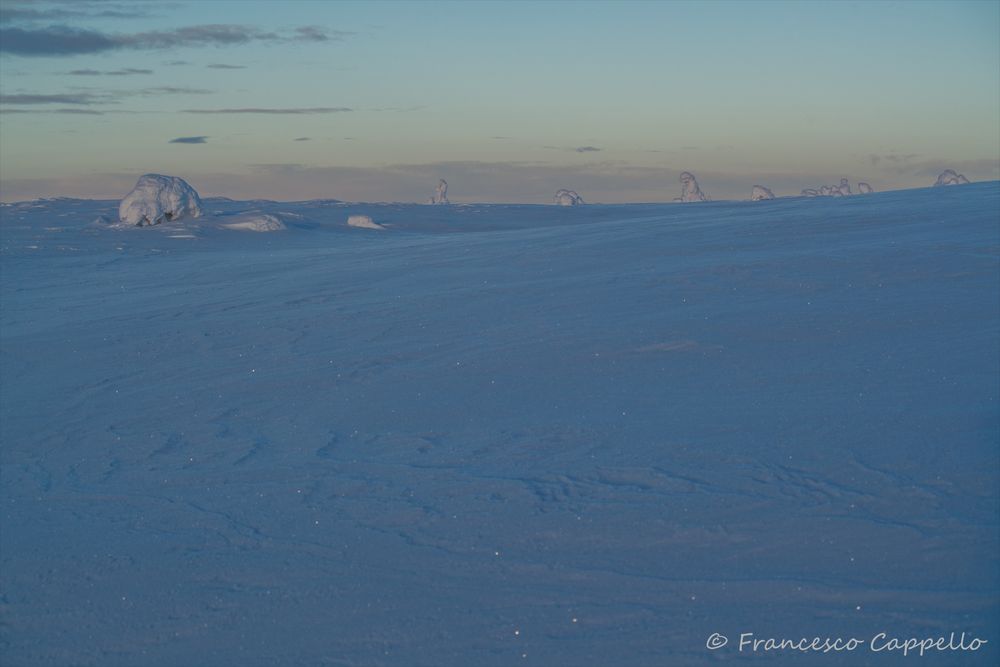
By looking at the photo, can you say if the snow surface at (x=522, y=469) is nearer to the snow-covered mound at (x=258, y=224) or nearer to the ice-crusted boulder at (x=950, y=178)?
the snow-covered mound at (x=258, y=224)

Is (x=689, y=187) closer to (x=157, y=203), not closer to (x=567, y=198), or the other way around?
(x=567, y=198)

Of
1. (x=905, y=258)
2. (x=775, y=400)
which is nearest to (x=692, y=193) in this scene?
(x=905, y=258)

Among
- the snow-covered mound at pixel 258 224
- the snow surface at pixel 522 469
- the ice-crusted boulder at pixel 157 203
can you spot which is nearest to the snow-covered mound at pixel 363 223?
the snow-covered mound at pixel 258 224

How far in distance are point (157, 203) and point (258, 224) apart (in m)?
2.69

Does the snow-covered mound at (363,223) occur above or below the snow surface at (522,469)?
above

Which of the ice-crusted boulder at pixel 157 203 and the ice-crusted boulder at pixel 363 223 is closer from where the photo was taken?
the ice-crusted boulder at pixel 157 203

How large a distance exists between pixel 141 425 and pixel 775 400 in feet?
12.0

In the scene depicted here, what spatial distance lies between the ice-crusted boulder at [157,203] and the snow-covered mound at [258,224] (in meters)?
1.35

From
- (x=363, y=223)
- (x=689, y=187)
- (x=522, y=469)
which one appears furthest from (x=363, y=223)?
(x=689, y=187)

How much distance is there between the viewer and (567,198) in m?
39.9

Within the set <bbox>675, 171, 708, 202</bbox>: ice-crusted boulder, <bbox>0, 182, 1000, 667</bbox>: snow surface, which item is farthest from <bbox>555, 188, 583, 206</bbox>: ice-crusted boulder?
<bbox>0, 182, 1000, 667</bbox>: snow surface

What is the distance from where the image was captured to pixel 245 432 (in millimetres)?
5547

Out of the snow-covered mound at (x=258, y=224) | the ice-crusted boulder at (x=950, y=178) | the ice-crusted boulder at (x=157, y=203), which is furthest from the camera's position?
the ice-crusted boulder at (x=950, y=178)

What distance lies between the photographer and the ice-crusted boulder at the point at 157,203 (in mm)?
20703
